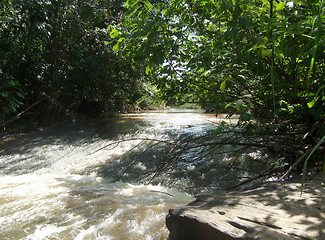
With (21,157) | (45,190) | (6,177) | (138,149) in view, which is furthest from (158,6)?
(21,157)

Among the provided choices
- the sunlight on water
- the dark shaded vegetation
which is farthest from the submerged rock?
the sunlight on water

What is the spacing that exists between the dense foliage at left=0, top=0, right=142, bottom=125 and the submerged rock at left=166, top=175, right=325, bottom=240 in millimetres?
5952

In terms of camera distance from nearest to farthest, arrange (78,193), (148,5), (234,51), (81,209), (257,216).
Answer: (257,216)
(148,5)
(234,51)
(81,209)
(78,193)

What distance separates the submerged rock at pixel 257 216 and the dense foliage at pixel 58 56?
5.95m

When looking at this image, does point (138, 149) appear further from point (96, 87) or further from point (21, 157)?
point (96, 87)

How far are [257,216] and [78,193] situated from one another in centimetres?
289

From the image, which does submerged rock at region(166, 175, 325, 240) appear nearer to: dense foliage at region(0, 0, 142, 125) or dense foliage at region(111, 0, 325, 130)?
dense foliage at region(111, 0, 325, 130)

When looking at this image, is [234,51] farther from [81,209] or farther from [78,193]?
[78,193]

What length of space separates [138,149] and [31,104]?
19.7 feet

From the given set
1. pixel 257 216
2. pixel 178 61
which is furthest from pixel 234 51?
pixel 257 216

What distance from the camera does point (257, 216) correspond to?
63.4 inches

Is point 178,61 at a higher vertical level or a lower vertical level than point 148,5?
lower

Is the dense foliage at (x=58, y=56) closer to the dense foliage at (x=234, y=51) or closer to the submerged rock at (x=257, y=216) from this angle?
the dense foliage at (x=234, y=51)

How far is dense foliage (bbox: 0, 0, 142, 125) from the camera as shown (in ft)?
23.2
